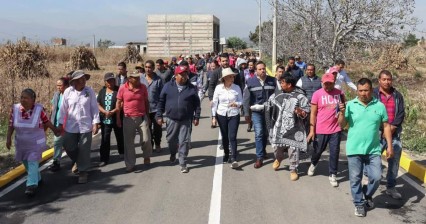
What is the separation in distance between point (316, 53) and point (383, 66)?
47.5 feet

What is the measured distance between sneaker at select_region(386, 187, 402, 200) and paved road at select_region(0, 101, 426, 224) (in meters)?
0.07

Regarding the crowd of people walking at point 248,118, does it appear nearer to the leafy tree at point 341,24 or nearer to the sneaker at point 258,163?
the sneaker at point 258,163

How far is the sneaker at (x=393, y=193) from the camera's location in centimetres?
588

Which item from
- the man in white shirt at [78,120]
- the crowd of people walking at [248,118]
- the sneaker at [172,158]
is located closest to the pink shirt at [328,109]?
the crowd of people walking at [248,118]

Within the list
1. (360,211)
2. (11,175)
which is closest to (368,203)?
(360,211)

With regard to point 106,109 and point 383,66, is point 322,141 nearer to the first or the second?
point 106,109

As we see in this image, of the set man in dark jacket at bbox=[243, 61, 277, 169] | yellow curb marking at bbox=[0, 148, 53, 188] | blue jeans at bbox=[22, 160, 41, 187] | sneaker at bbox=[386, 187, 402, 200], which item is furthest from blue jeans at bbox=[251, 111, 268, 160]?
yellow curb marking at bbox=[0, 148, 53, 188]

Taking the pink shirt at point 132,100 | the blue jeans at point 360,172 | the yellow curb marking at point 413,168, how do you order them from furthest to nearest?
the pink shirt at point 132,100 → the yellow curb marking at point 413,168 → the blue jeans at point 360,172

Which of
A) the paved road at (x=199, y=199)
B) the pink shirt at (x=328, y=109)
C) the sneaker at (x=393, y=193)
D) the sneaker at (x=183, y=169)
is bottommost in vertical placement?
the paved road at (x=199, y=199)

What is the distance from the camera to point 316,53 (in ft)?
51.5

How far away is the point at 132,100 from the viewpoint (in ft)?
23.4

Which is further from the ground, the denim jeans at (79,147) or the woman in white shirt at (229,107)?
the woman in white shirt at (229,107)

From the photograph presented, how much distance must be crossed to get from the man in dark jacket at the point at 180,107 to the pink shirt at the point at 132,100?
1.06 feet

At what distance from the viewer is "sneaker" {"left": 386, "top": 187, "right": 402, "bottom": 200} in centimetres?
588
